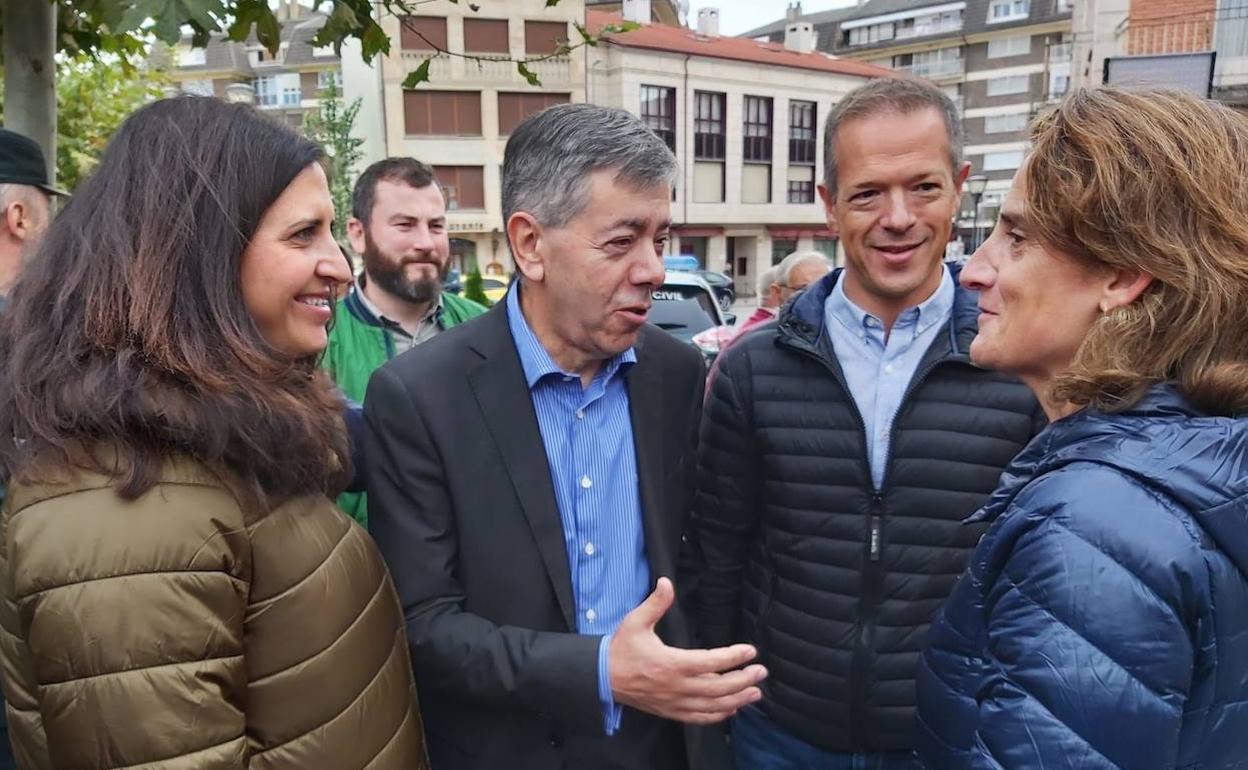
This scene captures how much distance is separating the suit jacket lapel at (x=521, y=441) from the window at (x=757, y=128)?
35606 millimetres

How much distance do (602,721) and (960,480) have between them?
100 centimetres

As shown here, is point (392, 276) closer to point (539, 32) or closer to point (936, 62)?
point (539, 32)

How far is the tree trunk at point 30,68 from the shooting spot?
301 centimetres

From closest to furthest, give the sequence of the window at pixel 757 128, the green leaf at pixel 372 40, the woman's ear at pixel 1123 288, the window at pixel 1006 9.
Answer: the woman's ear at pixel 1123 288 < the green leaf at pixel 372 40 < the window at pixel 757 128 < the window at pixel 1006 9

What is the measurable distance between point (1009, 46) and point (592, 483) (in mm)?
56224

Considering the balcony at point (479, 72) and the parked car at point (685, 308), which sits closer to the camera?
the parked car at point (685, 308)

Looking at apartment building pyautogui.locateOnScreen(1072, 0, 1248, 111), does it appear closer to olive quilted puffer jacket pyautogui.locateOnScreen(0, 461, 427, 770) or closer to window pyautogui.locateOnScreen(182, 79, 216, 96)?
window pyautogui.locateOnScreen(182, 79, 216, 96)

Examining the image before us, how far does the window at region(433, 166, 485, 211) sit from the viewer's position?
30.3 meters

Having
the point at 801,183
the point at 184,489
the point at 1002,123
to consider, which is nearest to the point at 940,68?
the point at 1002,123

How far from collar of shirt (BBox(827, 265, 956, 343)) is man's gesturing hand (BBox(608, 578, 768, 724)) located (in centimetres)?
98

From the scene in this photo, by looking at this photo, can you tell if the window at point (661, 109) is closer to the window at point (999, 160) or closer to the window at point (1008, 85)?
the window at point (999, 160)

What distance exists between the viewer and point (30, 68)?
10.2ft

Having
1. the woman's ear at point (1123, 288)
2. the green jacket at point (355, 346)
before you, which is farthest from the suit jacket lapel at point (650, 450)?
the green jacket at point (355, 346)

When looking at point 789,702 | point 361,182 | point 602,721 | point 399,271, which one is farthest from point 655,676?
point 361,182
